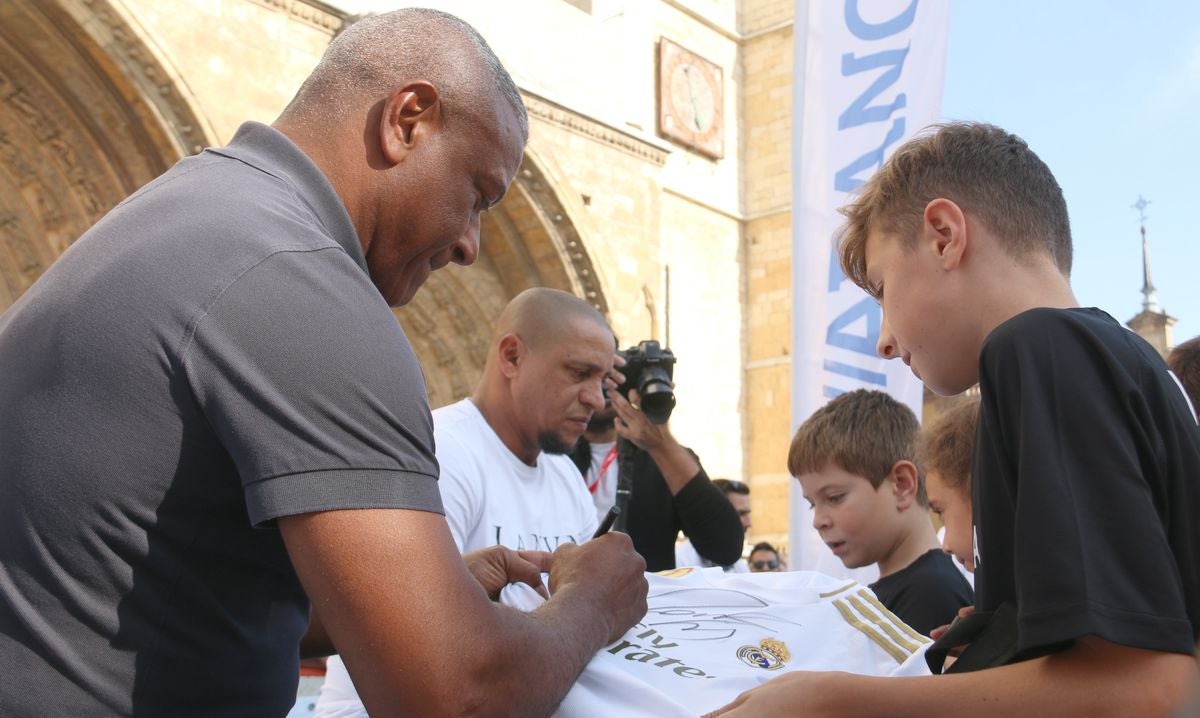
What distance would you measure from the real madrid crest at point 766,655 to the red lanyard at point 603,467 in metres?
3.51

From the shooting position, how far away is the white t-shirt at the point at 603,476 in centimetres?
503

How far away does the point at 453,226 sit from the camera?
161 cm

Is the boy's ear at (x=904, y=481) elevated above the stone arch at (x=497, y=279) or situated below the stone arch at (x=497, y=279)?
below

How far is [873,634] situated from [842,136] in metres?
3.74

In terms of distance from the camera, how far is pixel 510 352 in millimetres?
3529

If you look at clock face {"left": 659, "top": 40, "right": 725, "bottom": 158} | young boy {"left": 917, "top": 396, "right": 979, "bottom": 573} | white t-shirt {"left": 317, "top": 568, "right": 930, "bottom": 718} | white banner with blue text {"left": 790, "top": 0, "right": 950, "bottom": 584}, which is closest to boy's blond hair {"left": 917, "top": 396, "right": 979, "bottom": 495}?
young boy {"left": 917, "top": 396, "right": 979, "bottom": 573}

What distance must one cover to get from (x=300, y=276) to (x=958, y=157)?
0.93m

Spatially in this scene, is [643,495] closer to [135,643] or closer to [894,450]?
[894,450]

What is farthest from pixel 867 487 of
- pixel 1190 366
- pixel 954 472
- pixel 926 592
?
pixel 1190 366

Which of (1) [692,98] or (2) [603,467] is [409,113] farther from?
(1) [692,98]

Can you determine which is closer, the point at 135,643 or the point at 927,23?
the point at 135,643

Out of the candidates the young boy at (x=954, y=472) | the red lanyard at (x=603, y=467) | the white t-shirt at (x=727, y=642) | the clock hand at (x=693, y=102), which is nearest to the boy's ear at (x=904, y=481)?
the young boy at (x=954, y=472)

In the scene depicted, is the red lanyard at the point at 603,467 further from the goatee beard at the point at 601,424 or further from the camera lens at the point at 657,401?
the camera lens at the point at 657,401

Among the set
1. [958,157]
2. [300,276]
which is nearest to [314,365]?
[300,276]
